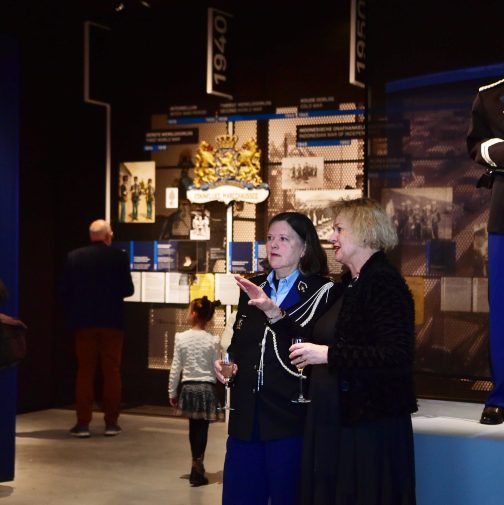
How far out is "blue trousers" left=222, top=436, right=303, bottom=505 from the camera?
11.9 feet

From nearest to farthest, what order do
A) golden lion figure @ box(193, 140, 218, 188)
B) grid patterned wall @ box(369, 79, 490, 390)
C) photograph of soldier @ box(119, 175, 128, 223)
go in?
grid patterned wall @ box(369, 79, 490, 390) → golden lion figure @ box(193, 140, 218, 188) → photograph of soldier @ box(119, 175, 128, 223)

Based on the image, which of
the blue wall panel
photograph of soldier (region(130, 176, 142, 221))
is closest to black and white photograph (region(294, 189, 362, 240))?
photograph of soldier (region(130, 176, 142, 221))

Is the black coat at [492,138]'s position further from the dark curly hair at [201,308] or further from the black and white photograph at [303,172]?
the black and white photograph at [303,172]

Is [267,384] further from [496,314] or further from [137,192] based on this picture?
[137,192]

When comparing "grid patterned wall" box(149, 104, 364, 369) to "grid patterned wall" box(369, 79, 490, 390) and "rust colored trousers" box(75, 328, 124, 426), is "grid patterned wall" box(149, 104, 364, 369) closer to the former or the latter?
"rust colored trousers" box(75, 328, 124, 426)

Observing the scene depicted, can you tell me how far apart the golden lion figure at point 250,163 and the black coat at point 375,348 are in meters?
6.17

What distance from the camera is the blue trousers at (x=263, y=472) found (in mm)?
3619

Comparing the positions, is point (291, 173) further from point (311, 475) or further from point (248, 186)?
point (311, 475)

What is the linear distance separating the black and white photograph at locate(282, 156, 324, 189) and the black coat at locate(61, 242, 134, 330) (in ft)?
5.54

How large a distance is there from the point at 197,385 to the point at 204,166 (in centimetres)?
350

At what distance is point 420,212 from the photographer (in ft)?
17.2

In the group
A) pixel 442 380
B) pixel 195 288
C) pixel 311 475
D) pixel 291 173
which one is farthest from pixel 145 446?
pixel 311 475

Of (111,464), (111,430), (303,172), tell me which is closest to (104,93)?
(303,172)

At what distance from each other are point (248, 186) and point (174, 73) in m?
1.37
